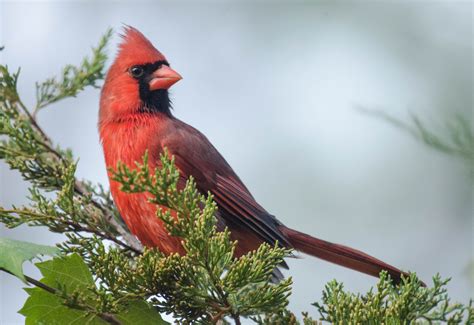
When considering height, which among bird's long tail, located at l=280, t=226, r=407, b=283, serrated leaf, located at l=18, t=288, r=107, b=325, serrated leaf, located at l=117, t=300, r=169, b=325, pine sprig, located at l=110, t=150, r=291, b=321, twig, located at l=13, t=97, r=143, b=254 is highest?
bird's long tail, located at l=280, t=226, r=407, b=283

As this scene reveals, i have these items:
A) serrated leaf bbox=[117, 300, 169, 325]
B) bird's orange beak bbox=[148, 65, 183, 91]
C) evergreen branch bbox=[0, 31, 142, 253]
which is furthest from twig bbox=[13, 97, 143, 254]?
serrated leaf bbox=[117, 300, 169, 325]

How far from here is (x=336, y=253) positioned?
2.72 m

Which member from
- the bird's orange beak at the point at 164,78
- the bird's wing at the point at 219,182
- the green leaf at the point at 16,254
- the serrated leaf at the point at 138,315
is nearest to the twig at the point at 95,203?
the bird's wing at the point at 219,182

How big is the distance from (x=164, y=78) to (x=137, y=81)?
0.12m

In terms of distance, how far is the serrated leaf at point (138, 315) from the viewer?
184cm

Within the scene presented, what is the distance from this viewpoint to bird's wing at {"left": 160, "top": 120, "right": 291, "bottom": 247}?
8.71 ft

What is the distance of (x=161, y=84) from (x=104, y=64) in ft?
0.70

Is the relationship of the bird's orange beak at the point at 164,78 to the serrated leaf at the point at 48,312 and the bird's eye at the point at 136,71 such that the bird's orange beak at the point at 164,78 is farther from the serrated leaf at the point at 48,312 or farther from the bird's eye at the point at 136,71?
the serrated leaf at the point at 48,312

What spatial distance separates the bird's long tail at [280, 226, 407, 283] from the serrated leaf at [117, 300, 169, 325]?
931mm

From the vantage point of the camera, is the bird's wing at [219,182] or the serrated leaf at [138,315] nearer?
the serrated leaf at [138,315]

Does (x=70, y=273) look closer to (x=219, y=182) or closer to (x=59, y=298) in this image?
(x=59, y=298)

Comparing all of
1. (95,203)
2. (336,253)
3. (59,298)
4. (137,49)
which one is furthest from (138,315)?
(137,49)

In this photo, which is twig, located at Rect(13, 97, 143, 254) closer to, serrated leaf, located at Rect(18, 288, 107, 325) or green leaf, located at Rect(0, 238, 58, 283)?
serrated leaf, located at Rect(18, 288, 107, 325)

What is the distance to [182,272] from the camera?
1794 millimetres
